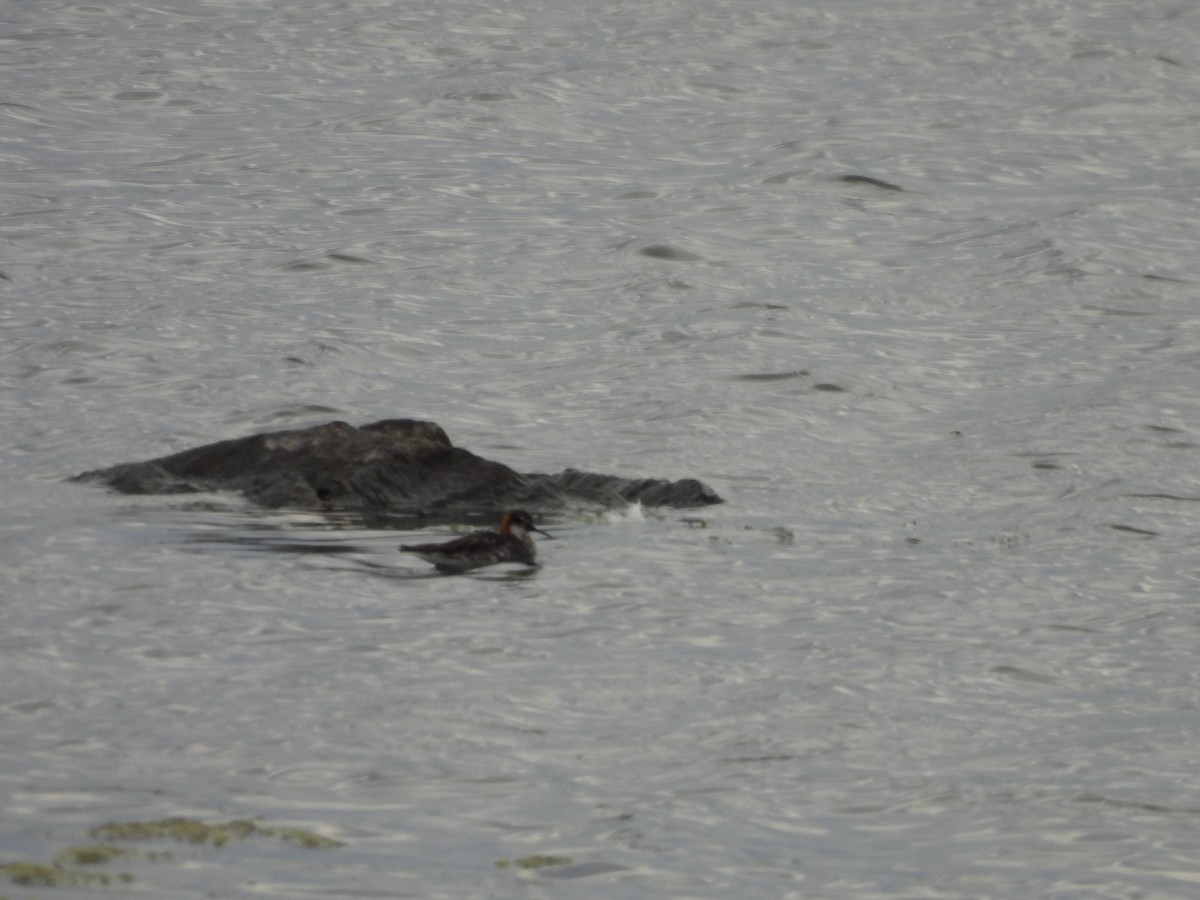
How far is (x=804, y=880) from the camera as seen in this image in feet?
26.5

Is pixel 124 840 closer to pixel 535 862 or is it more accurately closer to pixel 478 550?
pixel 535 862

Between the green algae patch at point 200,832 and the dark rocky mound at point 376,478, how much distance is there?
16.6 feet

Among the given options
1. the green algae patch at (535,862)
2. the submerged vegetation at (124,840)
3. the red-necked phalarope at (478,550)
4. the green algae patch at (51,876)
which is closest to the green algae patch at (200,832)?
the submerged vegetation at (124,840)

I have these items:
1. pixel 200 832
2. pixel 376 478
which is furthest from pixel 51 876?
pixel 376 478

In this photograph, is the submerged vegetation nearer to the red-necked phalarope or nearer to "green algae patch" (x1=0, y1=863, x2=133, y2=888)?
"green algae patch" (x1=0, y1=863, x2=133, y2=888)

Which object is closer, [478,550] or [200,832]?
[200,832]

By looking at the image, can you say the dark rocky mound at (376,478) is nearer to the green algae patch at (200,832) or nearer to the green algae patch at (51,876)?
the green algae patch at (200,832)

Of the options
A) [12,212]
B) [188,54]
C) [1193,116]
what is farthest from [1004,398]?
[188,54]

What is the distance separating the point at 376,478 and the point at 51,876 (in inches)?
237

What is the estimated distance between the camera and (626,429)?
54.5 feet

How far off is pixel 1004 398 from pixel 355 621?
8402 mm

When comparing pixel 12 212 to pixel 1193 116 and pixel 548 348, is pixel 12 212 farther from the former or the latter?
pixel 1193 116

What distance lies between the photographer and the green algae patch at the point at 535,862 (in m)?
8.01

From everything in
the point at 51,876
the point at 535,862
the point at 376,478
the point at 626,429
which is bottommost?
the point at 626,429
